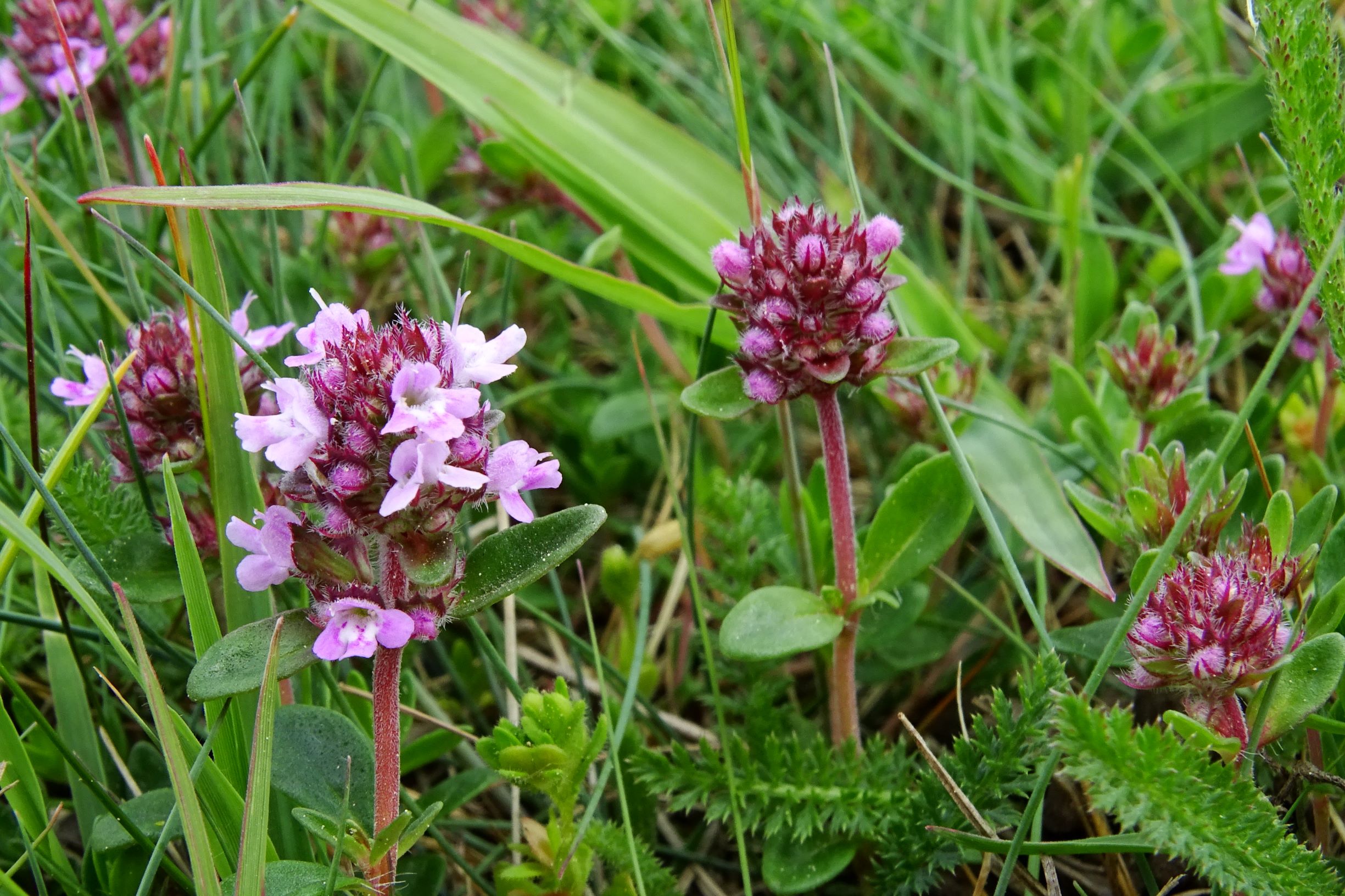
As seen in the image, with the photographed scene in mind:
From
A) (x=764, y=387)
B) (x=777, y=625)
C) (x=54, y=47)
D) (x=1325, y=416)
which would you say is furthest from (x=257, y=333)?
(x=1325, y=416)

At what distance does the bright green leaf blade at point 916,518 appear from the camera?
226cm

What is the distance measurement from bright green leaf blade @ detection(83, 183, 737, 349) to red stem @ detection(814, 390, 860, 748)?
0.53 meters

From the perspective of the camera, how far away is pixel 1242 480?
2064 millimetres

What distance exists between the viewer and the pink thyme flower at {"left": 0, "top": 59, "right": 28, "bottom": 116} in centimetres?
332

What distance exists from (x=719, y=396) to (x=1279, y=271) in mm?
1544

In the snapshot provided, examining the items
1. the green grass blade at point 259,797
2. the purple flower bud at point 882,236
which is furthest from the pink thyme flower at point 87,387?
the purple flower bud at point 882,236

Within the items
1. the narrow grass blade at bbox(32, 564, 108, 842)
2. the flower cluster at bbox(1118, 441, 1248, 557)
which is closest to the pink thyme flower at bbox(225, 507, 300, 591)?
the narrow grass blade at bbox(32, 564, 108, 842)

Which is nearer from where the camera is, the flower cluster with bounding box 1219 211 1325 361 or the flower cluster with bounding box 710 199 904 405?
the flower cluster with bounding box 710 199 904 405

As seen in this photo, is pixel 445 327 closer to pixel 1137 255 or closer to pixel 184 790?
pixel 184 790

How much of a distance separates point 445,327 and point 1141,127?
3.45 metres

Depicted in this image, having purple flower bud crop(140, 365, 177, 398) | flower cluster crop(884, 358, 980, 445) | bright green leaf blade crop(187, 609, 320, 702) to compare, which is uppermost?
flower cluster crop(884, 358, 980, 445)

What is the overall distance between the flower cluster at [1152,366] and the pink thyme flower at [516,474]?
1557mm

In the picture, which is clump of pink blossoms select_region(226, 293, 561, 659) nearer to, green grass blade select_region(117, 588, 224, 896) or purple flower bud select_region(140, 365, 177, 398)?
green grass blade select_region(117, 588, 224, 896)

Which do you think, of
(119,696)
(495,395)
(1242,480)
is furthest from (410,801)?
(1242,480)
